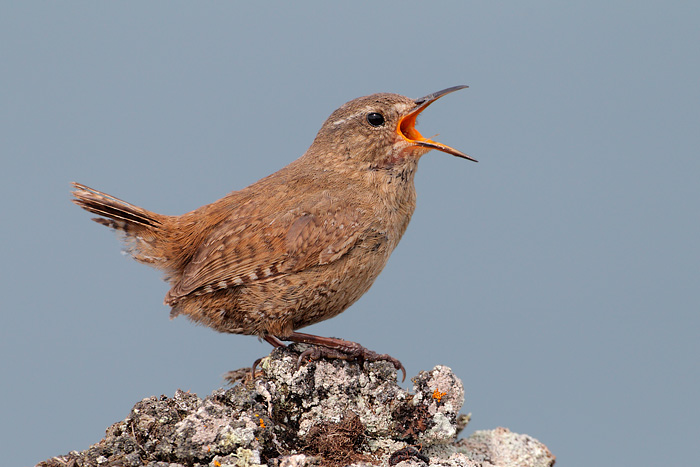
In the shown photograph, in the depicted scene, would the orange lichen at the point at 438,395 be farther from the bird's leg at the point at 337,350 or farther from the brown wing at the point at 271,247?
the brown wing at the point at 271,247

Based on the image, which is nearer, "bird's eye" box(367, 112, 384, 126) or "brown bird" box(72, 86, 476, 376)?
"brown bird" box(72, 86, 476, 376)

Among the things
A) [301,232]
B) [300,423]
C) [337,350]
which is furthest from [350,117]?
[300,423]

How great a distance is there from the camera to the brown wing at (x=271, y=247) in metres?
5.25

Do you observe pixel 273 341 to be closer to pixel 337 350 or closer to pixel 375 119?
pixel 337 350

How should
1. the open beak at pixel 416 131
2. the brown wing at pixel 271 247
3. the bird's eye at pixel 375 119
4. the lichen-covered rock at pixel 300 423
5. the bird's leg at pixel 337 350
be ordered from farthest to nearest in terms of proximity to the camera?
the bird's eye at pixel 375 119 < the open beak at pixel 416 131 < the brown wing at pixel 271 247 < the bird's leg at pixel 337 350 < the lichen-covered rock at pixel 300 423

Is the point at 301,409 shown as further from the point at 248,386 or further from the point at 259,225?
the point at 259,225

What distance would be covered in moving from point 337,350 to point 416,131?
6.01 ft

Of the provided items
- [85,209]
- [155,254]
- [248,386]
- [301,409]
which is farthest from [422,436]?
[85,209]

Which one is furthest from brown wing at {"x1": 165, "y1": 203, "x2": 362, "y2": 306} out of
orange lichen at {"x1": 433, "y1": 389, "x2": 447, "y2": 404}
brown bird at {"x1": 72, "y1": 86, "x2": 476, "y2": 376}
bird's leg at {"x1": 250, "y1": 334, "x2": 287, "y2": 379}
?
orange lichen at {"x1": 433, "y1": 389, "x2": 447, "y2": 404}

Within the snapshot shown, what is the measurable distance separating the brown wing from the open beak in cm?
74

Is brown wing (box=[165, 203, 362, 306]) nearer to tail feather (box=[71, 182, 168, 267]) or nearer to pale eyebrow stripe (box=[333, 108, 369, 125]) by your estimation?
tail feather (box=[71, 182, 168, 267])

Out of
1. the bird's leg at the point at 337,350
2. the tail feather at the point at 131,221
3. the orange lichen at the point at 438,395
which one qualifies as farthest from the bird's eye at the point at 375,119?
the orange lichen at the point at 438,395

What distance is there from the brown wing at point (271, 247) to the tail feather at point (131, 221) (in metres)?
0.49

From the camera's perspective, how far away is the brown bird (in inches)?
208
